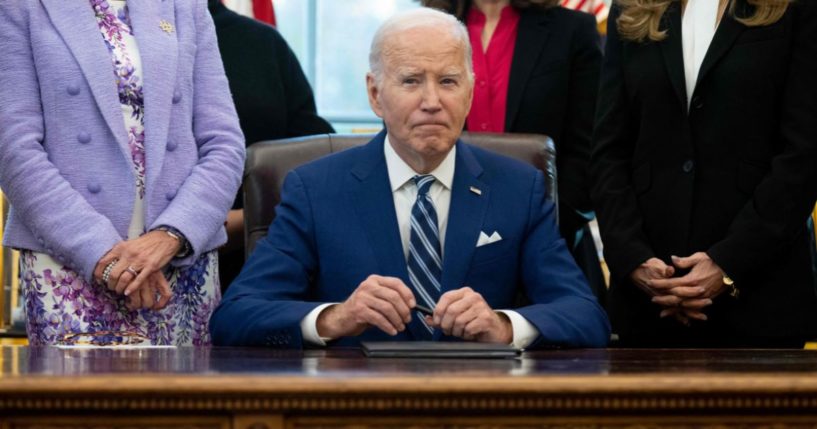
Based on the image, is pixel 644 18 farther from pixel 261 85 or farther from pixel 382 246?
pixel 261 85

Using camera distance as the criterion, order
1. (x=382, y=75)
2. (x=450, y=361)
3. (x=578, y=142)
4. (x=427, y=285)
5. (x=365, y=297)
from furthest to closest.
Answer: (x=578, y=142), (x=382, y=75), (x=427, y=285), (x=365, y=297), (x=450, y=361)

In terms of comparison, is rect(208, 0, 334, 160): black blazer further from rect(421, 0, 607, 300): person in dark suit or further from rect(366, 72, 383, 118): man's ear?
rect(366, 72, 383, 118): man's ear

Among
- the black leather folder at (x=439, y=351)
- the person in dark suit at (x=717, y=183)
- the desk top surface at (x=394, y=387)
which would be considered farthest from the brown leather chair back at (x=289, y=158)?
the desk top surface at (x=394, y=387)

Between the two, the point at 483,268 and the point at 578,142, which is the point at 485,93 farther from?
the point at 483,268

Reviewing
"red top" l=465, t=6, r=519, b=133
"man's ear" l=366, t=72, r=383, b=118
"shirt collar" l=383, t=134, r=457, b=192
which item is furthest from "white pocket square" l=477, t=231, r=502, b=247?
"red top" l=465, t=6, r=519, b=133

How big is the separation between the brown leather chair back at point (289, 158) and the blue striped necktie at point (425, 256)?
42 cm

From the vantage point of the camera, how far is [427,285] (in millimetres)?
2611

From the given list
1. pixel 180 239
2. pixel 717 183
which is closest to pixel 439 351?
pixel 180 239

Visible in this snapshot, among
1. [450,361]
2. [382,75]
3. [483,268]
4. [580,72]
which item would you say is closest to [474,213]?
[483,268]

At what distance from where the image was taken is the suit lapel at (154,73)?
275 centimetres

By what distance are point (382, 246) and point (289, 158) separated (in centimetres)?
47

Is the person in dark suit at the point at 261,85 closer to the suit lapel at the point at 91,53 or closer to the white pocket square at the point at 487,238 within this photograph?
the suit lapel at the point at 91,53

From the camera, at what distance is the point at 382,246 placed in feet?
8.68

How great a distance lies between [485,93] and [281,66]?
0.63m
